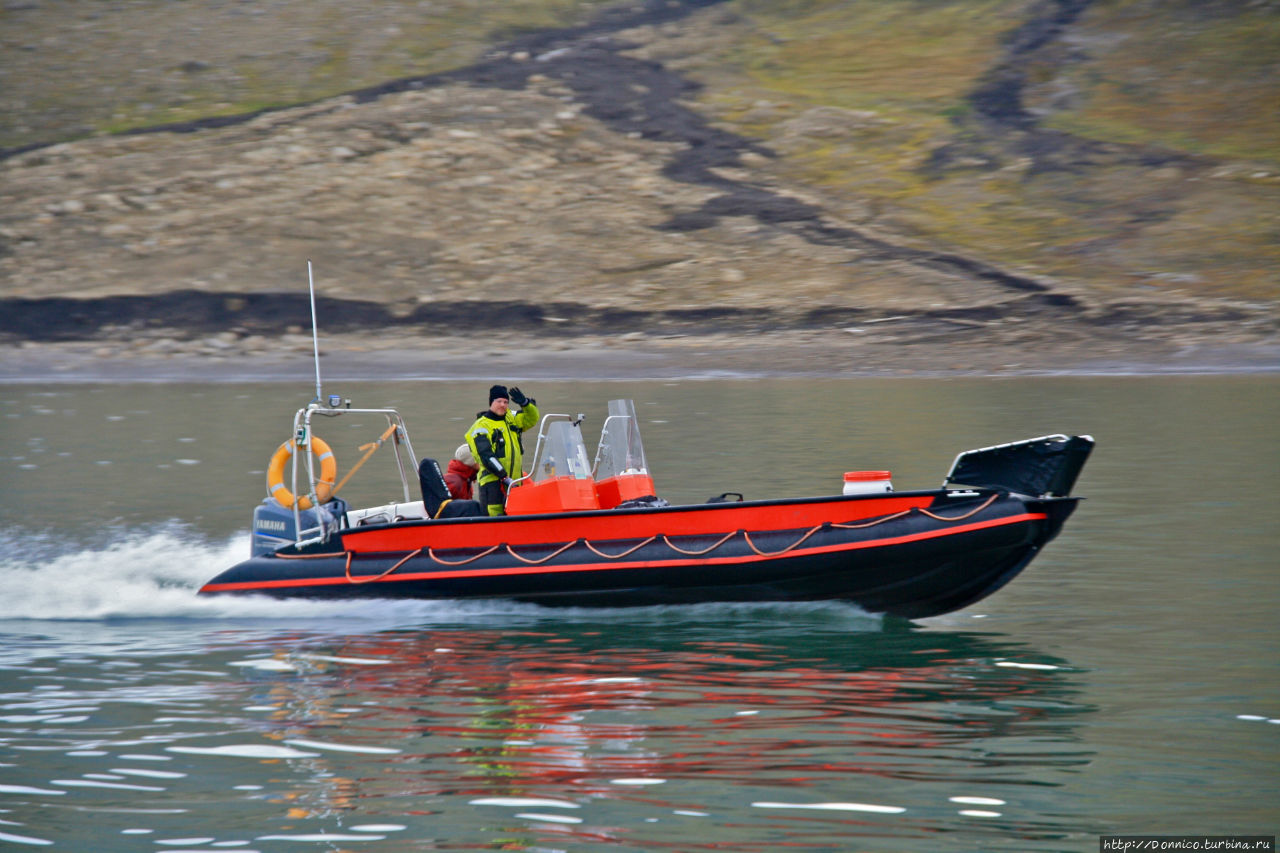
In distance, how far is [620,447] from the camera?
1048 centimetres

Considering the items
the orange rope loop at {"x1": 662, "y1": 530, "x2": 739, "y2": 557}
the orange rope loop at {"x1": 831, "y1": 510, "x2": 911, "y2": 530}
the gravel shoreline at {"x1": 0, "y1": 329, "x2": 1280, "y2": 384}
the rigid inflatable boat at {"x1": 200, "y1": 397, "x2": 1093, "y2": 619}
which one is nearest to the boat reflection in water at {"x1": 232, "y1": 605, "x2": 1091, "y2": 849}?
the rigid inflatable boat at {"x1": 200, "y1": 397, "x2": 1093, "y2": 619}

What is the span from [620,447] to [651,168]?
105ft

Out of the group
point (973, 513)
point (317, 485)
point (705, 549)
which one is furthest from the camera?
point (317, 485)

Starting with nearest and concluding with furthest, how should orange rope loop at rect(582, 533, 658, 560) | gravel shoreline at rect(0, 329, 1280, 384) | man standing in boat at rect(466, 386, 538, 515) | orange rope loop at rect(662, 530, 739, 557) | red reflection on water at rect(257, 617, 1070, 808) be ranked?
red reflection on water at rect(257, 617, 1070, 808)
orange rope loop at rect(662, 530, 739, 557)
orange rope loop at rect(582, 533, 658, 560)
man standing in boat at rect(466, 386, 538, 515)
gravel shoreline at rect(0, 329, 1280, 384)

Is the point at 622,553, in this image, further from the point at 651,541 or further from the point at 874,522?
the point at 874,522

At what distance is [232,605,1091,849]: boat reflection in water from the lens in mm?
6207

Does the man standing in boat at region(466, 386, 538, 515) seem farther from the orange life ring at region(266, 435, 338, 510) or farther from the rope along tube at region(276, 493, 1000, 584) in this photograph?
the orange life ring at region(266, 435, 338, 510)

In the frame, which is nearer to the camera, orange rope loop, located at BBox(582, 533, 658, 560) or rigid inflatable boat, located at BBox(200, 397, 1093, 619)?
rigid inflatable boat, located at BBox(200, 397, 1093, 619)

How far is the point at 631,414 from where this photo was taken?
10.5 meters

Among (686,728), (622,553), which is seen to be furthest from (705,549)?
(686,728)

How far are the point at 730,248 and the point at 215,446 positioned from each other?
765 inches

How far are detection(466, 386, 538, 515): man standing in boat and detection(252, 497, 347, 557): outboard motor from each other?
1.09 meters

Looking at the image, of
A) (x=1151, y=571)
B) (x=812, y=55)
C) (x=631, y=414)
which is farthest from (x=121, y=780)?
(x=812, y=55)

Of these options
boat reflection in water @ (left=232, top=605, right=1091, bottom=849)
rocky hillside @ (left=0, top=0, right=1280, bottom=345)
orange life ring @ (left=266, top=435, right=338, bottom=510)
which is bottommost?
boat reflection in water @ (left=232, top=605, right=1091, bottom=849)
